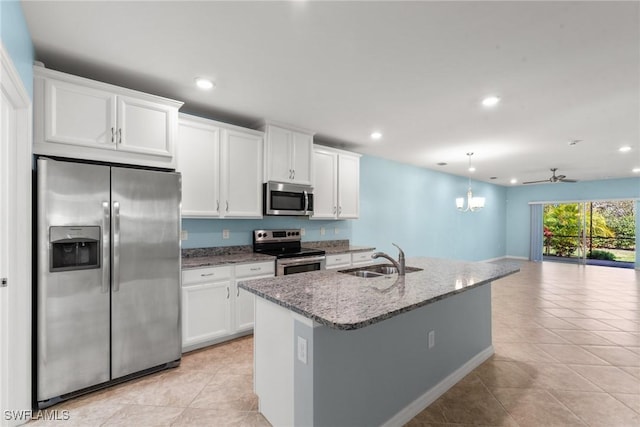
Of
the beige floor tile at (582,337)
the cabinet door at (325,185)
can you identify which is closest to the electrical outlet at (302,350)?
the cabinet door at (325,185)

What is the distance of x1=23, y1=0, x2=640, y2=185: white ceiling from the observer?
1759 millimetres

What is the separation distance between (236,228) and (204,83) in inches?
67.5

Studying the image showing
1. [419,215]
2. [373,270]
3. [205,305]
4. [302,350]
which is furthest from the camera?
[419,215]

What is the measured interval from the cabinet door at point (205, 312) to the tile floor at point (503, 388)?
18 cm

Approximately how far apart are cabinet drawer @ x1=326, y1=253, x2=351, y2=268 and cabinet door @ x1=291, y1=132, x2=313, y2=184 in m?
1.06

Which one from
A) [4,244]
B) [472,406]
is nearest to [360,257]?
[472,406]

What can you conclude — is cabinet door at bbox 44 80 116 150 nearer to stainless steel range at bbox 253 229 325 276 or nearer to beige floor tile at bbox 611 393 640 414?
stainless steel range at bbox 253 229 325 276

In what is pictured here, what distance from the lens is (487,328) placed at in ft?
9.49

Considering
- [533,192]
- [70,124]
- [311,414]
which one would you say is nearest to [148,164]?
[70,124]

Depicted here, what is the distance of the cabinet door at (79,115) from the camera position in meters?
2.15

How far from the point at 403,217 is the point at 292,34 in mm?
4723

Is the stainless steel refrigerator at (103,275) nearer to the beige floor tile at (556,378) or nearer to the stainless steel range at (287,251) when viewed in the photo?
the stainless steel range at (287,251)

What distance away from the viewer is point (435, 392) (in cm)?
221

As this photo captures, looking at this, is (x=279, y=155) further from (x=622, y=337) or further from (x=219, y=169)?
(x=622, y=337)
